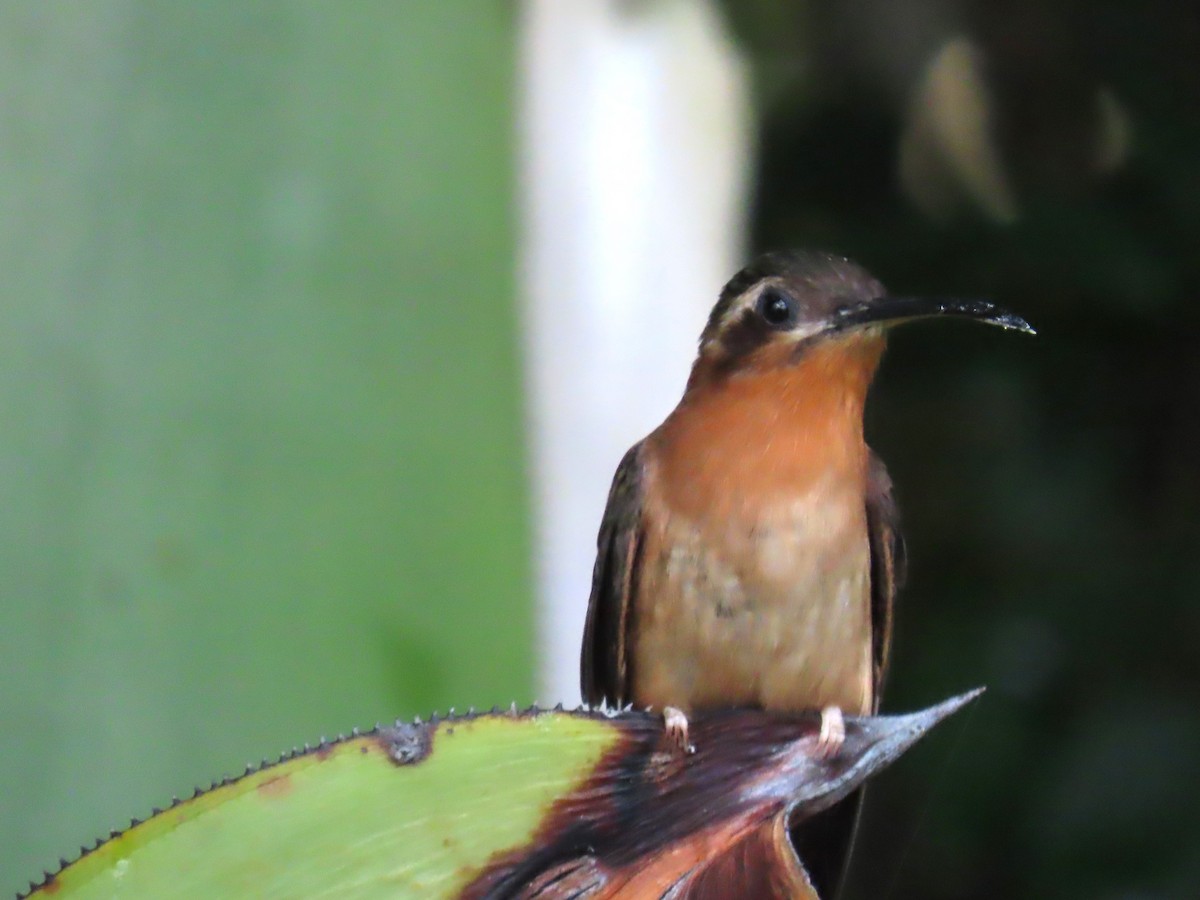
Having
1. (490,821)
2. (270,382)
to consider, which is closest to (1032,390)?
(270,382)

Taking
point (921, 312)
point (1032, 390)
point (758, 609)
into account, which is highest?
point (921, 312)

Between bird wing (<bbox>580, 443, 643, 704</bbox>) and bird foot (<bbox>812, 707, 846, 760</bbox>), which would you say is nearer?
bird foot (<bbox>812, 707, 846, 760</bbox>)

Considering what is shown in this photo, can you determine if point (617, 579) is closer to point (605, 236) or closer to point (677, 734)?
Result: point (605, 236)

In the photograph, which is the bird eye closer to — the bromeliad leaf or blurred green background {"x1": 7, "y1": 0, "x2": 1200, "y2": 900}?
blurred green background {"x1": 7, "y1": 0, "x2": 1200, "y2": 900}

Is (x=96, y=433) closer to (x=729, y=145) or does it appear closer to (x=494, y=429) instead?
(x=494, y=429)

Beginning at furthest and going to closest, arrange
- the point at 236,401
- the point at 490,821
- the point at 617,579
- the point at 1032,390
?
the point at 1032,390 → the point at 617,579 → the point at 236,401 → the point at 490,821

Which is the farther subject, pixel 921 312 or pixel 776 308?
pixel 776 308

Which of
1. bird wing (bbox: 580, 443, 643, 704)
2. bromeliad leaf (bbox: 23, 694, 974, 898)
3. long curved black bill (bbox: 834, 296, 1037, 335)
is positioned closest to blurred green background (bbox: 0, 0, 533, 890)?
bird wing (bbox: 580, 443, 643, 704)
